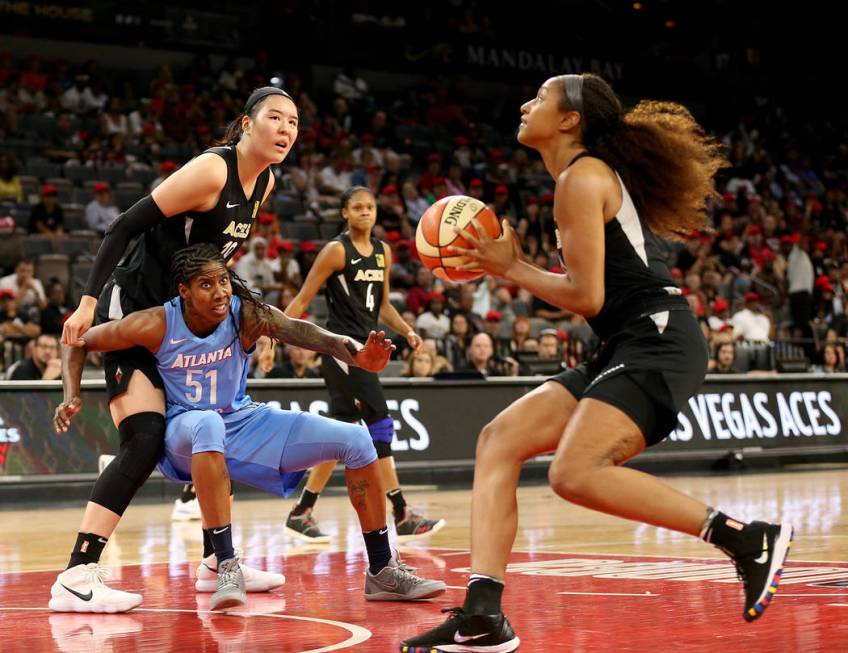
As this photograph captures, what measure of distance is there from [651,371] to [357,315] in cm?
466

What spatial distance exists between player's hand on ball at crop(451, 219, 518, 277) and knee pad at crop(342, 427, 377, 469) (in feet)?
4.53

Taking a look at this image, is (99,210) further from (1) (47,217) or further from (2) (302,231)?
(2) (302,231)

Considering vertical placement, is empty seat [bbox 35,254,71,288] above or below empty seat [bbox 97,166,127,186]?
below

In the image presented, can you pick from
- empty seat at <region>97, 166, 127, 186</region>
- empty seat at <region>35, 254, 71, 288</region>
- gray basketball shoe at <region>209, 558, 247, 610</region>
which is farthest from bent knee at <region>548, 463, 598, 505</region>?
empty seat at <region>97, 166, 127, 186</region>

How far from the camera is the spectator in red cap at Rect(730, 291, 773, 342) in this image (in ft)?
56.0

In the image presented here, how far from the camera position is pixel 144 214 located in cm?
534

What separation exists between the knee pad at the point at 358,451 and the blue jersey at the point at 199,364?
0.56 m

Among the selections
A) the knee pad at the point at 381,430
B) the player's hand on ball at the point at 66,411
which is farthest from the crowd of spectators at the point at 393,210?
the player's hand on ball at the point at 66,411

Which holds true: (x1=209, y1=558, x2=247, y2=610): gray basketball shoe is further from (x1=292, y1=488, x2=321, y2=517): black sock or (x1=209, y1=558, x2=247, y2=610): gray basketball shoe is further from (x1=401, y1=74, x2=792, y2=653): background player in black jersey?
(x1=292, y1=488, x2=321, y2=517): black sock

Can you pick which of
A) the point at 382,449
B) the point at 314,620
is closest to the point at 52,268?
the point at 382,449

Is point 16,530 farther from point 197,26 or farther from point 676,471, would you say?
point 197,26

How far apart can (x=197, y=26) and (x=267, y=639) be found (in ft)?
61.6

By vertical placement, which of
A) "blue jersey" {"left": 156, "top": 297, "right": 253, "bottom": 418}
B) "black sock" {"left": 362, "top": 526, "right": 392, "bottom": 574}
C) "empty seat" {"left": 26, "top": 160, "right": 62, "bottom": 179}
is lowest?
"black sock" {"left": 362, "top": 526, "right": 392, "bottom": 574}

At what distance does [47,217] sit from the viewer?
15422 millimetres
